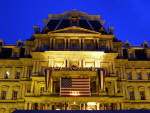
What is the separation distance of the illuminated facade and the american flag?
18 centimetres

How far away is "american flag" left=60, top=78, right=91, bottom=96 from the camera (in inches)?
1539

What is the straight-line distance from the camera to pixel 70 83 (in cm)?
4016

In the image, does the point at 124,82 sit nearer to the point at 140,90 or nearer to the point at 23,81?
the point at 140,90

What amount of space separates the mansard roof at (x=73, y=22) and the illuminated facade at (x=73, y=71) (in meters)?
0.26

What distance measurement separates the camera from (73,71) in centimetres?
4122

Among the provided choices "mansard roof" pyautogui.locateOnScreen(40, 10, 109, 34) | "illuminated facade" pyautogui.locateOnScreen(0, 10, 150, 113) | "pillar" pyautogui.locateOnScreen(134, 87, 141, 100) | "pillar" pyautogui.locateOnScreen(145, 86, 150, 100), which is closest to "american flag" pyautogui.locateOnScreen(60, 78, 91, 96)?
"illuminated facade" pyautogui.locateOnScreen(0, 10, 150, 113)

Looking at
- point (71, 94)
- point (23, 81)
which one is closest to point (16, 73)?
point (23, 81)

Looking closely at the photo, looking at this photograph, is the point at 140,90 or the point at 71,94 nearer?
the point at 71,94

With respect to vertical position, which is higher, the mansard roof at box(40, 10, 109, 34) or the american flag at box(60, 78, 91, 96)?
the mansard roof at box(40, 10, 109, 34)

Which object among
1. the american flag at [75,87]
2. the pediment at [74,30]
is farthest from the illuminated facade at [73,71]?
the american flag at [75,87]

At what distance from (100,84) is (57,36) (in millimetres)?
15044

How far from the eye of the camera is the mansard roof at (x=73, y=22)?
51.2 meters

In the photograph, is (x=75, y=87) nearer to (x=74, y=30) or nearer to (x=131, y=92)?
(x=74, y=30)

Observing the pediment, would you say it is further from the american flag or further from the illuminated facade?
the american flag
